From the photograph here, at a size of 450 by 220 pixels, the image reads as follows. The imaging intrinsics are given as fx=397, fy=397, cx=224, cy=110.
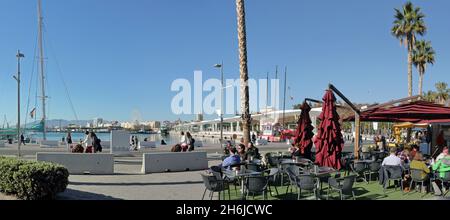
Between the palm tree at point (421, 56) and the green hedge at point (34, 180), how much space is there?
141 ft

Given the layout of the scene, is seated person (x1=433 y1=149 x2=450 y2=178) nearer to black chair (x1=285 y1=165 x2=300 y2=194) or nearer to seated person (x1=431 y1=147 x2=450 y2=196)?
seated person (x1=431 y1=147 x2=450 y2=196)

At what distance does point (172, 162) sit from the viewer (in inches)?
666

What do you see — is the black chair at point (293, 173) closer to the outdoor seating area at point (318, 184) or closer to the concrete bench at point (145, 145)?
the outdoor seating area at point (318, 184)

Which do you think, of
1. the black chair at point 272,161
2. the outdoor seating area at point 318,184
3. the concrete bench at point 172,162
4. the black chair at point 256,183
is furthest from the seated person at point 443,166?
the concrete bench at point 172,162

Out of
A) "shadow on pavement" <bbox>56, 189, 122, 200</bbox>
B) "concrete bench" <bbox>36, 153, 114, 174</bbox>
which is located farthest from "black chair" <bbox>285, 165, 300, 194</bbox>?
"concrete bench" <bbox>36, 153, 114, 174</bbox>

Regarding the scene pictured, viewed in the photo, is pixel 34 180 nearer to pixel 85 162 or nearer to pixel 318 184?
pixel 318 184

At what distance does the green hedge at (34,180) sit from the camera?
8734 millimetres

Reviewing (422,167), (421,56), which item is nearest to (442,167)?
(422,167)

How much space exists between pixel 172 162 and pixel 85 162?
350 centimetres

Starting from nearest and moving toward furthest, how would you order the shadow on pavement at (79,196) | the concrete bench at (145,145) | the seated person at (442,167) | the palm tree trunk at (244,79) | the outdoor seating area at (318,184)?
the outdoor seating area at (318,184) < the shadow on pavement at (79,196) < the seated person at (442,167) < the palm tree trunk at (244,79) < the concrete bench at (145,145)

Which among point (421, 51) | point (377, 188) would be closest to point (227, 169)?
point (377, 188)

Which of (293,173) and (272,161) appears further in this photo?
(272,161)

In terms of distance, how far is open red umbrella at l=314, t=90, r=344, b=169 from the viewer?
12094 mm
